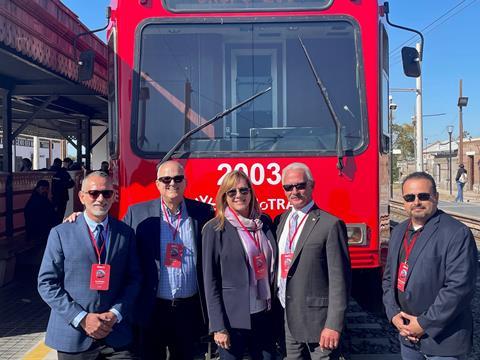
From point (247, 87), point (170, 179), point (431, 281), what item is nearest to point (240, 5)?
point (247, 87)

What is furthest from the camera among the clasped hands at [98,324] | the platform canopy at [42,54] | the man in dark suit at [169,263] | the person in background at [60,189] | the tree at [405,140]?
the tree at [405,140]

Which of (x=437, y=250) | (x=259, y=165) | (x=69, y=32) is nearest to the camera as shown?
(x=437, y=250)

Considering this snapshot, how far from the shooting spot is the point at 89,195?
2.93 m

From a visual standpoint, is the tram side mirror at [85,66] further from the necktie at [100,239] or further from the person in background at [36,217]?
the person in background at [36,217]

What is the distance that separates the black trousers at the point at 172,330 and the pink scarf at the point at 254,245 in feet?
1.32

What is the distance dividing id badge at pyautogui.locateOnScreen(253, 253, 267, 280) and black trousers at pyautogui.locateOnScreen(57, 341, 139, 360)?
0.82 meters

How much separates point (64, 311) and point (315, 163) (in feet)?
7.02

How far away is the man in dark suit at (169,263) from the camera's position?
123 inches

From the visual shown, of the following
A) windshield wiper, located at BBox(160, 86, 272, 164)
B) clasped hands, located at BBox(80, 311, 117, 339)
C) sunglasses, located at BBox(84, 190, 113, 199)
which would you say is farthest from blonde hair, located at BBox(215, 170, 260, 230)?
windshield wiper, located at BBox(160, 86, 272, 164)

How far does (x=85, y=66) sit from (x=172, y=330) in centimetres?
247

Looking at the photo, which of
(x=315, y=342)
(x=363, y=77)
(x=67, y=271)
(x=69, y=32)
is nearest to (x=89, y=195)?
(x=67, y=271)

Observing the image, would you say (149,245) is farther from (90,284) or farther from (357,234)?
(357,234)

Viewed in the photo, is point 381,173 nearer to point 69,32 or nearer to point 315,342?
point 315,342

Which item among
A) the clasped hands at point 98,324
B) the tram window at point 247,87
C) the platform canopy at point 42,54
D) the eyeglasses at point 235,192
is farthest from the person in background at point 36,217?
the eyeglasses at point 235,192
